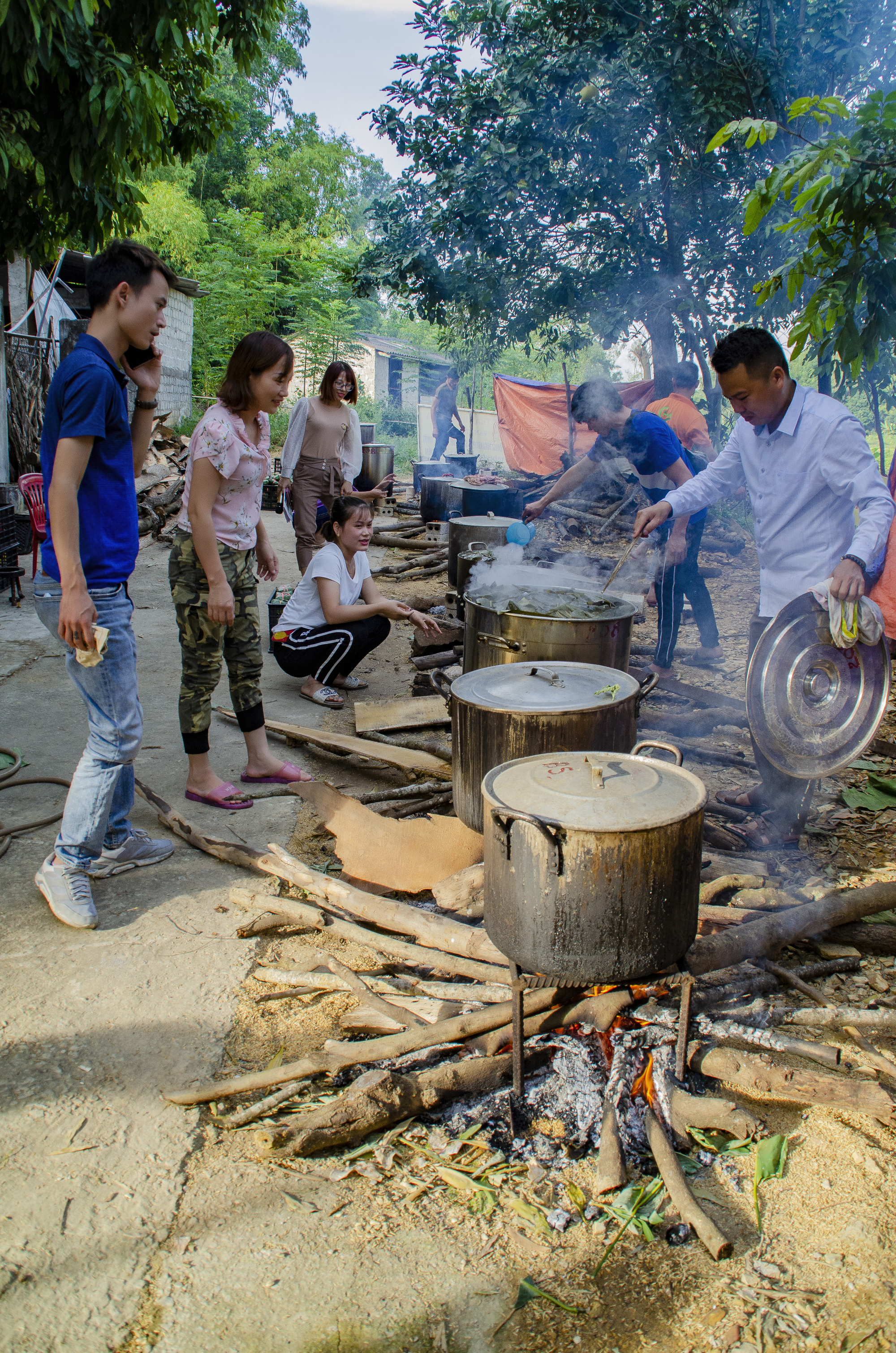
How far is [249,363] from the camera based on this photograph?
409 centimetres

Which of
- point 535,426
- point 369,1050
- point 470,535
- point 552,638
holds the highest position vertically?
point 535,426

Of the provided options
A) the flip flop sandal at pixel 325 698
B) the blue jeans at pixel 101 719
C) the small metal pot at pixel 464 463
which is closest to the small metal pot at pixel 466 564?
the flip flop sandal at pixel 325 698

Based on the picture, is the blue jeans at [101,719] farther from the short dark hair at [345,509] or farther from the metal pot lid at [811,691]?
the metal pot lid at [811,691]

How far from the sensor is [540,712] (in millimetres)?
3506

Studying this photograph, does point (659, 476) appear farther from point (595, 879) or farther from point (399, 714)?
point (595, 879)

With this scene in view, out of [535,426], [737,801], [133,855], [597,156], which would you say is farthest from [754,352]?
[535,426]

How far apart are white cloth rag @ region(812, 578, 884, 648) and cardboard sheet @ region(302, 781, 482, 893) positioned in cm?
174

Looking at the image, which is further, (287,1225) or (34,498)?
(34,498)

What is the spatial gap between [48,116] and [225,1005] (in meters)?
5.71

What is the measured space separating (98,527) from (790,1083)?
298 centimetres

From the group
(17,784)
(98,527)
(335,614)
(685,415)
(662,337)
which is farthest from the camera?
(662,337)

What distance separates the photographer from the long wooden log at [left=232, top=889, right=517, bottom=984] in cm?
302

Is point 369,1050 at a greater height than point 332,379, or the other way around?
point 332,379

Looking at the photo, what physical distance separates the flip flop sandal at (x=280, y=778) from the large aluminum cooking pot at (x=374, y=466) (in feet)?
36.1
